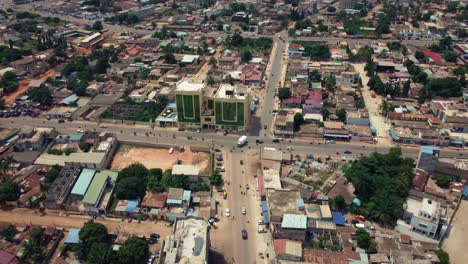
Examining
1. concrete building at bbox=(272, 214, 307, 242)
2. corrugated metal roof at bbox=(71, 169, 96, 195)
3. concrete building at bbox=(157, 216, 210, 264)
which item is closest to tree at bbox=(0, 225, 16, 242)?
corrugated metal roof at bbox=(71, 169, 96, 195)

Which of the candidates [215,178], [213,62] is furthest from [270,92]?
[215,178]

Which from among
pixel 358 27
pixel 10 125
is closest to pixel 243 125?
pixel 10 125

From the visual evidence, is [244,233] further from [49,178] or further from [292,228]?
[49,178]

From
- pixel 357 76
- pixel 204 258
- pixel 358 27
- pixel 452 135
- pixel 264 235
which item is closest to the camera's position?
pixel 204 258

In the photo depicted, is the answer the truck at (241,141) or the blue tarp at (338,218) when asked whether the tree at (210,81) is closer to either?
the truck at (241,141)

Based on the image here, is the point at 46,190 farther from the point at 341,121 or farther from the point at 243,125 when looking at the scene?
the point at 341,121

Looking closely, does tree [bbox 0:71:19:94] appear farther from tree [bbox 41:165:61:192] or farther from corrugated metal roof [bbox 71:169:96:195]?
corrugated metal roof [bbox 71:169:96:195]
